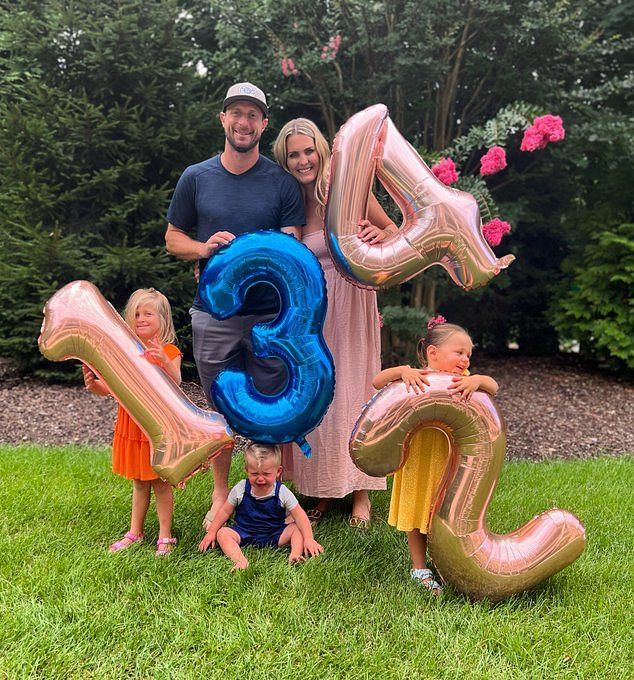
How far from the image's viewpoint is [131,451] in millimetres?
2797

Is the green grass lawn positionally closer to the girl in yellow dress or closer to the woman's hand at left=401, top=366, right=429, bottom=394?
the girl in yellow dress

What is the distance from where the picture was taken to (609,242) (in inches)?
281

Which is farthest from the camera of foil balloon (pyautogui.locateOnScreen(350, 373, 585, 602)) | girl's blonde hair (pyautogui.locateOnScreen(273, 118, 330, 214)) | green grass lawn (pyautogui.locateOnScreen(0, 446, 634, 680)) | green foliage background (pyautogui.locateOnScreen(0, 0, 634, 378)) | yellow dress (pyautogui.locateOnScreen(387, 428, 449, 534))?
green foliage background (pyautogui.locateOnScreen(0, 0, 634, 378))

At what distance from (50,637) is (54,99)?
5.39m

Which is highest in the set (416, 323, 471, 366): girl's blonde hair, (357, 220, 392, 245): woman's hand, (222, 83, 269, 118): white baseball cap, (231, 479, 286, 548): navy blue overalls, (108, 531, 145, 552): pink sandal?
(222, 83, 269, 118): white baseball cap

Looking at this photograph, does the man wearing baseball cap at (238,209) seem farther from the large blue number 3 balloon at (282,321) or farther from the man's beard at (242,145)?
the large blue number 3 balloon at (282,321)

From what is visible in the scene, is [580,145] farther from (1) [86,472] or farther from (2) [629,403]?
(1) [86,472]

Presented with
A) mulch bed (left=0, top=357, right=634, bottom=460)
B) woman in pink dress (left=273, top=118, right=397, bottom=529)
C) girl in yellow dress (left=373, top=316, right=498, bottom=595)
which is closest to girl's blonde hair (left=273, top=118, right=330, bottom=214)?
woman in pink dress (left=273, top=118, right=397, bottom=529)

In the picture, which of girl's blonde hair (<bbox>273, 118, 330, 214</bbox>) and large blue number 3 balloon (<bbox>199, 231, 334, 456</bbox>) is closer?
large blue number 3 balloon (<bbox>199, 231, 334, 456</bbox>)

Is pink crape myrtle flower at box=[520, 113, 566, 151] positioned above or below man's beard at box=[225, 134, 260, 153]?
above

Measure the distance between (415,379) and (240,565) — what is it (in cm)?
114

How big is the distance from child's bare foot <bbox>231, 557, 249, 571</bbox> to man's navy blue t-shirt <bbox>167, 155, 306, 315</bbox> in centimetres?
114

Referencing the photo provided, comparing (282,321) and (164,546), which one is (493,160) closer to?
(282,321)

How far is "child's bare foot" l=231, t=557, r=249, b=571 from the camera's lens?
2.67m
